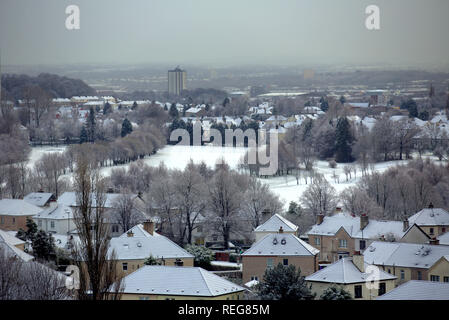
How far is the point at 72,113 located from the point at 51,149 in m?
12.7

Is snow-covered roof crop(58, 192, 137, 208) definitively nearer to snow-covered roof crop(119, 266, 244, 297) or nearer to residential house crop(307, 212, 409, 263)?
residential house crop(307, 212, 409, 263)

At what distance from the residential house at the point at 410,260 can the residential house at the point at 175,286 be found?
216 inches

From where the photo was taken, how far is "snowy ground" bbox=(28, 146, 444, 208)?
41.8 m

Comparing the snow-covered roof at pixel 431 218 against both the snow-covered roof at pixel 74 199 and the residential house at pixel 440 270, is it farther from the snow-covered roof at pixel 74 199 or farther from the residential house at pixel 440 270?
the snow-covered roof at pixel 74 199

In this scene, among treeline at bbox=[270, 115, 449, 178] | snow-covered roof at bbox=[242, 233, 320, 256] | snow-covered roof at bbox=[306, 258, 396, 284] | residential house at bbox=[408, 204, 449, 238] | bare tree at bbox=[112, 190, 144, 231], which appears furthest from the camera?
treeline at bbox=[270, 115, 449, 178]

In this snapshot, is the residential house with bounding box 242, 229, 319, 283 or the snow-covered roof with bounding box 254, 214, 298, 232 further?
the snow-covered roof with bounding box 254, 214, 298, 232

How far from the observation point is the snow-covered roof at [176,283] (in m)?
16.8

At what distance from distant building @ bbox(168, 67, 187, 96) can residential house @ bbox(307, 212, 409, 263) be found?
122 ft

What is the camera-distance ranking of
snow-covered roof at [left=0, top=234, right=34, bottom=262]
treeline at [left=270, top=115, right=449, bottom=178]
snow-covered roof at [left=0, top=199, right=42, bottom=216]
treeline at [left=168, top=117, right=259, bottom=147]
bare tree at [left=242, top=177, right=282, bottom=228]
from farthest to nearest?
treeline at [left=168, top=117, right=259, bottom=147] → treeline at [left=270, top=115, right=449, bottom=178] → snow-covered roof at [left=0, top=199, right=42, bottom=216] → bare tree at [left=242, top=177, right=282, bottom=228] → snow-covered roof at [left=0, top=234, right=34, bottom=262]

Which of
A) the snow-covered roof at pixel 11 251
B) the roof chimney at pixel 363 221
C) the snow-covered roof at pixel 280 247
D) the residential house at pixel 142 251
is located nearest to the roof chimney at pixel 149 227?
the residential house at pixel 142 251

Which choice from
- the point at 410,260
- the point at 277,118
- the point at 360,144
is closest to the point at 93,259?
the point at 410,260

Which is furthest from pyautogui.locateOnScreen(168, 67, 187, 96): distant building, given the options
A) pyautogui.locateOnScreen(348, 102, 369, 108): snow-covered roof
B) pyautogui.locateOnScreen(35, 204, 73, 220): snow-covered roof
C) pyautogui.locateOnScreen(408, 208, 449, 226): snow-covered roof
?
pyautogui.locateOnScreen(408, 208, 449, 226): snow-covered roof
